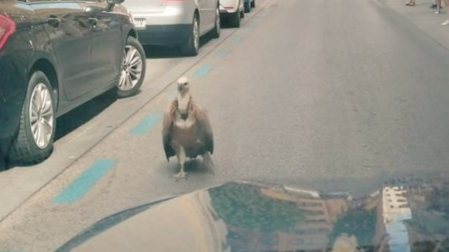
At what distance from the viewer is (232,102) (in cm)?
937

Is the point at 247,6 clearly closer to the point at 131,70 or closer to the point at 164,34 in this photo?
the point at 164,34

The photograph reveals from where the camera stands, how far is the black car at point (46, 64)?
6.12 meters

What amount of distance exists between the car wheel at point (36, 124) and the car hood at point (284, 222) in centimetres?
383

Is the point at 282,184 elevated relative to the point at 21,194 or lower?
elevated

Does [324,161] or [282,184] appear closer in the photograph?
[282,184]

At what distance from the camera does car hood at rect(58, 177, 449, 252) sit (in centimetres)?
214

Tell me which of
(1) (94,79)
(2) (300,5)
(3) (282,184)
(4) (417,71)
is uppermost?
(3) (282,184)

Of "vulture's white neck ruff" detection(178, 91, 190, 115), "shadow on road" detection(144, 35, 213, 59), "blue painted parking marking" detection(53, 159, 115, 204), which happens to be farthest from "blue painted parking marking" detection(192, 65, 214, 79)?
"vulture's white neck ruff" detection(178, 91, 190, 115)

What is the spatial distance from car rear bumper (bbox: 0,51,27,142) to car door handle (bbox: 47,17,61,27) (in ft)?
2.69

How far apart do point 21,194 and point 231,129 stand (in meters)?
2.62

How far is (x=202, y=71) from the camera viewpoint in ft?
39.2

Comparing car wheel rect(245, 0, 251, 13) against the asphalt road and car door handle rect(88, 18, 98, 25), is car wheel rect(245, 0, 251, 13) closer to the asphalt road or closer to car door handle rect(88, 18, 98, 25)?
the asphalt road

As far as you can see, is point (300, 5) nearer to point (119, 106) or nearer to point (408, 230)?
point (119, 106)

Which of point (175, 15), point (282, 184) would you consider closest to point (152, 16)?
point (175, 15)
